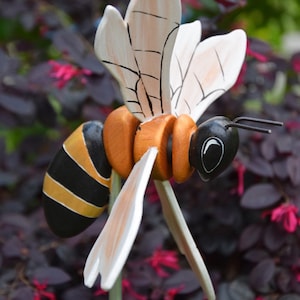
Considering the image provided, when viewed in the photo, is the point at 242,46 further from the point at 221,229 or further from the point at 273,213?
the point at 221,229

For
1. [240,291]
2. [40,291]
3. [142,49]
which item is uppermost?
[142,49]

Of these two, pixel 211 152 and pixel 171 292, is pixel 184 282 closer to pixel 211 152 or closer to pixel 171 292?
pixel 171 292

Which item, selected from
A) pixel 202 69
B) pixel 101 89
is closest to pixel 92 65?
pixel 101 89

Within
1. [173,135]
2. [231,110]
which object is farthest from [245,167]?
[173,135]

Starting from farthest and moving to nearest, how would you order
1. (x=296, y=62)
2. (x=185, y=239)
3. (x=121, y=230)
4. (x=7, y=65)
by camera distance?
(x=296, y=62), (x=7, y=65), (x=185, y=239), (x=121, y=230)

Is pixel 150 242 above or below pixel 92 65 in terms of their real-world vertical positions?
below

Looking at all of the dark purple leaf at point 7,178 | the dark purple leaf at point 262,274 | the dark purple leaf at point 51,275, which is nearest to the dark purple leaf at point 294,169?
the dark purple leaf at point 262,274

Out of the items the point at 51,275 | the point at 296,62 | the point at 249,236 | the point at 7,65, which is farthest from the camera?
the point at 296,62
